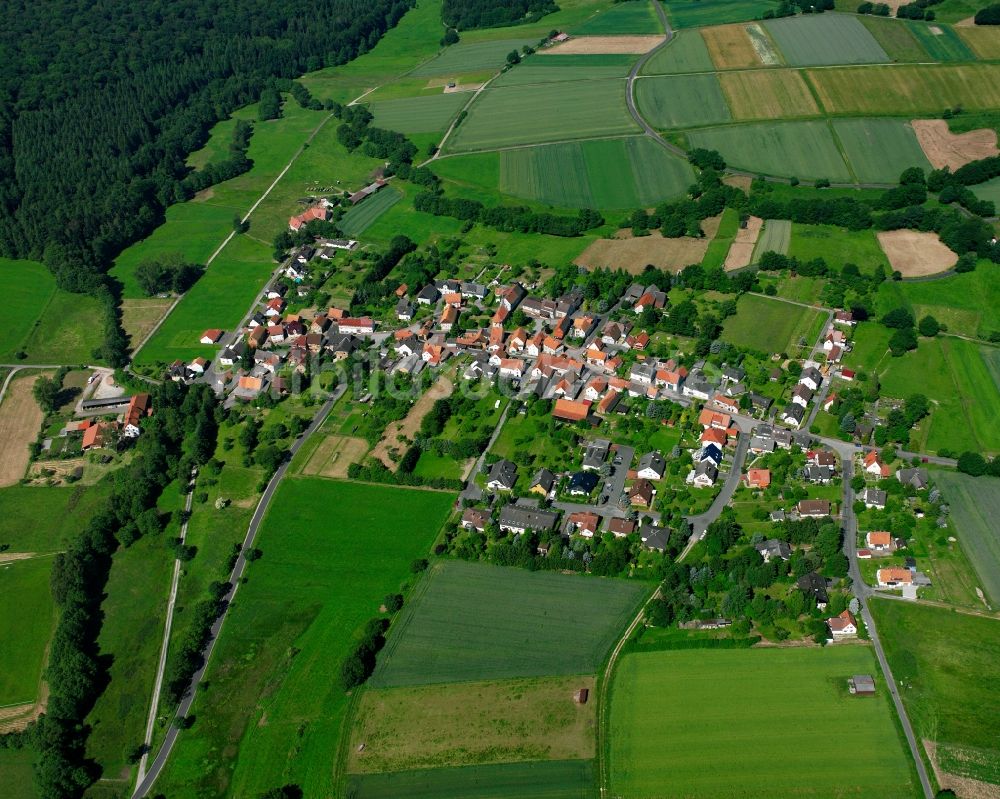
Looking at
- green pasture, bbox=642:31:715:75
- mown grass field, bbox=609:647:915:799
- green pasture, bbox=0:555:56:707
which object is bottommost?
green pasture, bbox=0:555:56:707

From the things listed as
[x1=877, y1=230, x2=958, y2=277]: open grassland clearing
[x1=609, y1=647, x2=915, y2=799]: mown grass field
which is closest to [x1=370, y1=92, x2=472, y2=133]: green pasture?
[x1=877, y1=230, x2=958, y2=277]: open grassland clearing

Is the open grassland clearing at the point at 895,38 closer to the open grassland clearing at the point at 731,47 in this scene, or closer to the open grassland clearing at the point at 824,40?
the open grassland clearing at the point at 824,40

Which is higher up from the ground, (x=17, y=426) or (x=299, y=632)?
(x=17, y=426)

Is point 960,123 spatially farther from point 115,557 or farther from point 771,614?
point 115,557

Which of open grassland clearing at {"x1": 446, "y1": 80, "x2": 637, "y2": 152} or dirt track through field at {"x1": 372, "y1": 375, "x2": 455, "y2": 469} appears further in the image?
open grassland clearing at {"x1": 446, "y1": 80, "x2": 637, "y2": 152}

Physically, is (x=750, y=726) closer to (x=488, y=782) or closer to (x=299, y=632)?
(x=488, y=782)

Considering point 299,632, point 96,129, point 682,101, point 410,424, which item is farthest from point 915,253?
point 96,129

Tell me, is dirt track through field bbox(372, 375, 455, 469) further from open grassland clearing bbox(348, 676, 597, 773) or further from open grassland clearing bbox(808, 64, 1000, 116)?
open grassland clearing bbox(808, 64, 1000, 116)
